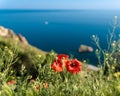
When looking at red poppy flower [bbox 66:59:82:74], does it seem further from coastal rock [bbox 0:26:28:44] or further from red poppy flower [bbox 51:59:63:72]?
coastal rock [bbox 0:26:28:44]

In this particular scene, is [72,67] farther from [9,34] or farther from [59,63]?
[9,34]

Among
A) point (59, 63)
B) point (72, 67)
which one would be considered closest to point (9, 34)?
point (59, 63)

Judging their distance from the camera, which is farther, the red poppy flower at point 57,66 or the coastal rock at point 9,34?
the coastal rock at point 9,34

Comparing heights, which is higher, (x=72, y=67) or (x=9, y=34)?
(x=72, y=67)

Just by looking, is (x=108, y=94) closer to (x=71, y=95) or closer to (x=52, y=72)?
(x=71, y=95)

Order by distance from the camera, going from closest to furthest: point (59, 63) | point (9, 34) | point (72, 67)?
point (72, 67) → point (59, 63) → point (9, 34)

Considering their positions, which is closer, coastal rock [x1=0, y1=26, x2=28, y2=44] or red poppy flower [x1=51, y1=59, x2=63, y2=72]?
red poppy flower [x1=51, y1=59, x2=63, y2=72]

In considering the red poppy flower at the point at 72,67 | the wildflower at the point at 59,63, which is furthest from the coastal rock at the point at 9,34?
the red poppy flower at the point at 72,67

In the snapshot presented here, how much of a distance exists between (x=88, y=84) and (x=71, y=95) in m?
0.33

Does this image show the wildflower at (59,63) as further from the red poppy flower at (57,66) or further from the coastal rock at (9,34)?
the coastal rock at (9,34)

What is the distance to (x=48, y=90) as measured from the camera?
179 inches

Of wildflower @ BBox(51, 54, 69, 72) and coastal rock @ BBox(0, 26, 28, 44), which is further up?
wildflower @ BBox(51, 54, 69, 72)

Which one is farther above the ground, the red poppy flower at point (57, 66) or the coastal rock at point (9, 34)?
the red poppy flower at point (57, 66)

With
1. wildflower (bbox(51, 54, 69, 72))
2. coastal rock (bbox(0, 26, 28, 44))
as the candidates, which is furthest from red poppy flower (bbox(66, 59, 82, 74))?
coastal rock (bbox(0, 26, 28, 44))
